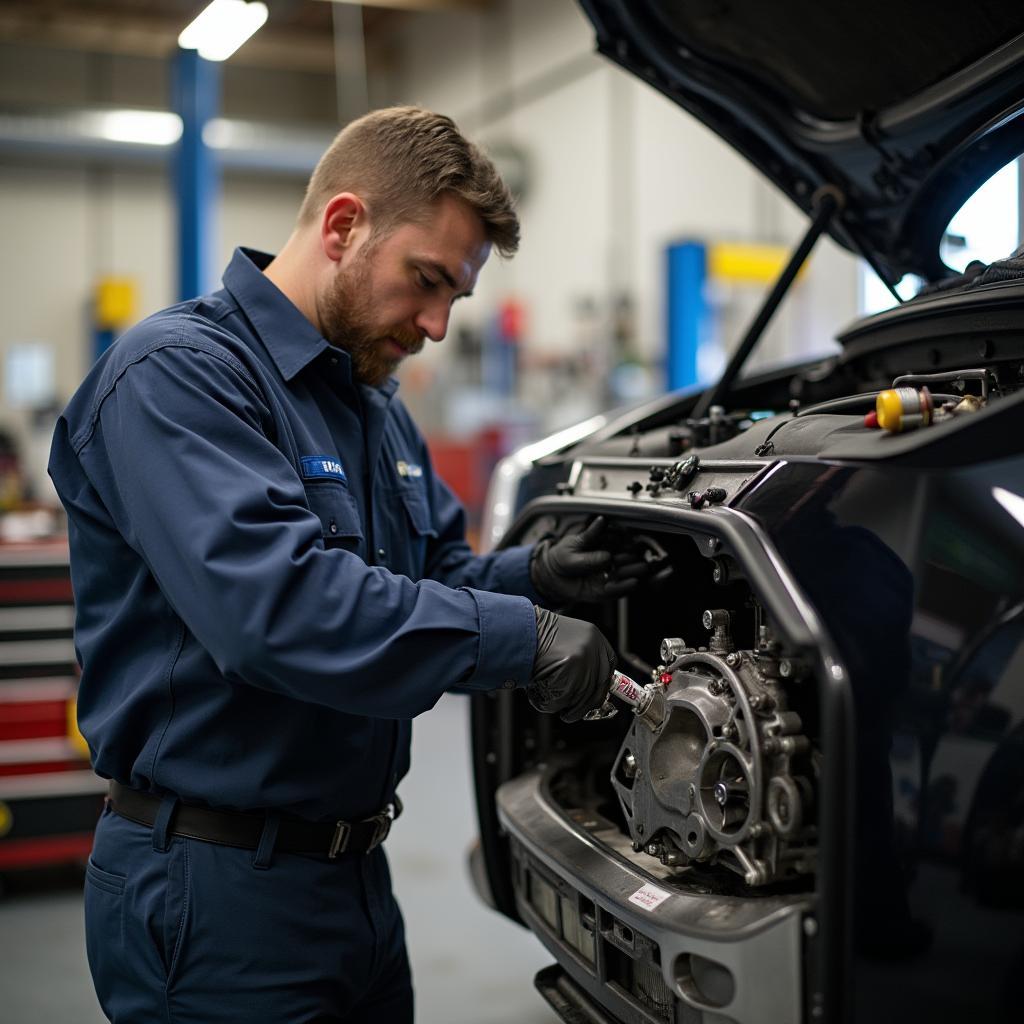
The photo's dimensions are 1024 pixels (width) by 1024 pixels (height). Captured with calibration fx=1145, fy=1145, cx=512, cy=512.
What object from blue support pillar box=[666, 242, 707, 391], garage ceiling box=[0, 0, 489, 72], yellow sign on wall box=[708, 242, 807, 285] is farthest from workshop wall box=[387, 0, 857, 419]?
garage ceiling box=[0, 0, 489, 72]

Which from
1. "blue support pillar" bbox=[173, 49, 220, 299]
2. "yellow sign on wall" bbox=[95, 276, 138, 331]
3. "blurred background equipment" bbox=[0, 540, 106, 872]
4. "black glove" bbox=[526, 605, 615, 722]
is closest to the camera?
"black glove" bbox=[526, 605, 615, 722]

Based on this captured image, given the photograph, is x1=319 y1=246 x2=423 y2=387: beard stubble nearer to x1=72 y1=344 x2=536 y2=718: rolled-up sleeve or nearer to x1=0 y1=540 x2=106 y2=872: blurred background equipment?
x1=72 y1=344 x2=536 y2=718: rolled-up sleeve

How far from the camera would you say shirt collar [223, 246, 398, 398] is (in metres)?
1.70

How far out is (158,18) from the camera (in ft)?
36.2

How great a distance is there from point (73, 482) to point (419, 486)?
59 centimetres

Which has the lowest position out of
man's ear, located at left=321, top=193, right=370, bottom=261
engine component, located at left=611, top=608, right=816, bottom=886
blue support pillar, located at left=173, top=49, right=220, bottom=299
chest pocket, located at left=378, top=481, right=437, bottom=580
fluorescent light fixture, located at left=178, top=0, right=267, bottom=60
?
engine component, located at left=611, top=608, right=816, bottom=886

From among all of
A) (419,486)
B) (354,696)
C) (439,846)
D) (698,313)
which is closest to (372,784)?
(354,696)

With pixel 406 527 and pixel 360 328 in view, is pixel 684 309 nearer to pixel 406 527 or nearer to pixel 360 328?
pixel 406 527

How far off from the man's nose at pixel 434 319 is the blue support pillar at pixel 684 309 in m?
5.85

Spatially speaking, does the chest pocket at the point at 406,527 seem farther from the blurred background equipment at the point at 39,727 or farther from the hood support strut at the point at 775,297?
the blurred background equipment at the point at 39,727

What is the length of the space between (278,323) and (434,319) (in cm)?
24

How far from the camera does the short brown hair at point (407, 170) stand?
168cm

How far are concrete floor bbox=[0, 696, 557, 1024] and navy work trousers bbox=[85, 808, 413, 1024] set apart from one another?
3.82 ft

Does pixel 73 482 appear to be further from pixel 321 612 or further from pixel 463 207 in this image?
pixel 463 207
